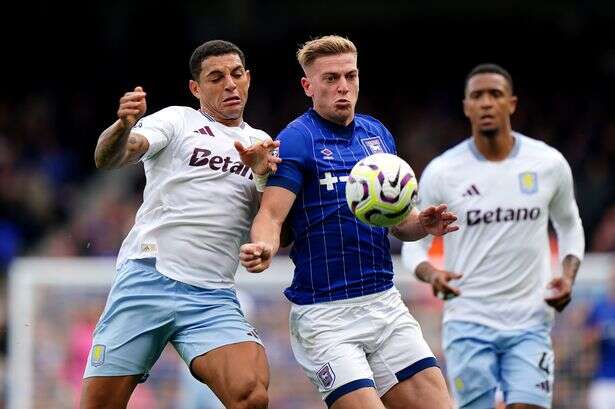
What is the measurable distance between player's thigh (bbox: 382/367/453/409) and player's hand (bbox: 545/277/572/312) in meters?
1.66

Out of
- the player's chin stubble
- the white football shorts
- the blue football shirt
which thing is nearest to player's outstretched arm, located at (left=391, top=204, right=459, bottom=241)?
the blue football shirt

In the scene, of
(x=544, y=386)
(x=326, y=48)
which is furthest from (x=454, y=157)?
(x=326, y=48)

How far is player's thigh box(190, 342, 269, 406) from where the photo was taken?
23.9ft

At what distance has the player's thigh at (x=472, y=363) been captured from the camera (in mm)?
8844

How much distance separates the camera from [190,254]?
7.61m

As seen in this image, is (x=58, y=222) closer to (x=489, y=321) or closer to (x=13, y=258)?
(x=13, y=258)

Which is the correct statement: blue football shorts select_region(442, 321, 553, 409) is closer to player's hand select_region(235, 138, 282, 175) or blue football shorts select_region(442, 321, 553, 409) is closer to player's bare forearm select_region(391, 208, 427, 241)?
player's bare forearm select_region(391, 208, 427, 241)

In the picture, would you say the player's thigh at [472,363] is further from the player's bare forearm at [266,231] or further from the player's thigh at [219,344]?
the player's bare forearm at [266,231]

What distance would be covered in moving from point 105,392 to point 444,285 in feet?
7.70

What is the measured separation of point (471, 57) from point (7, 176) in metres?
7.60

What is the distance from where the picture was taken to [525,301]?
8945 mm

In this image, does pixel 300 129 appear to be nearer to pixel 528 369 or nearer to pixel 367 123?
pixel 367 123

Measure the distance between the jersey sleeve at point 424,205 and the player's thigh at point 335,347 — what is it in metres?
1.72

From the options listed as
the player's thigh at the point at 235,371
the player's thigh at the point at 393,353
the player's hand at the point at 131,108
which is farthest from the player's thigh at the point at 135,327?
the player's thigh at the point at 393,353
